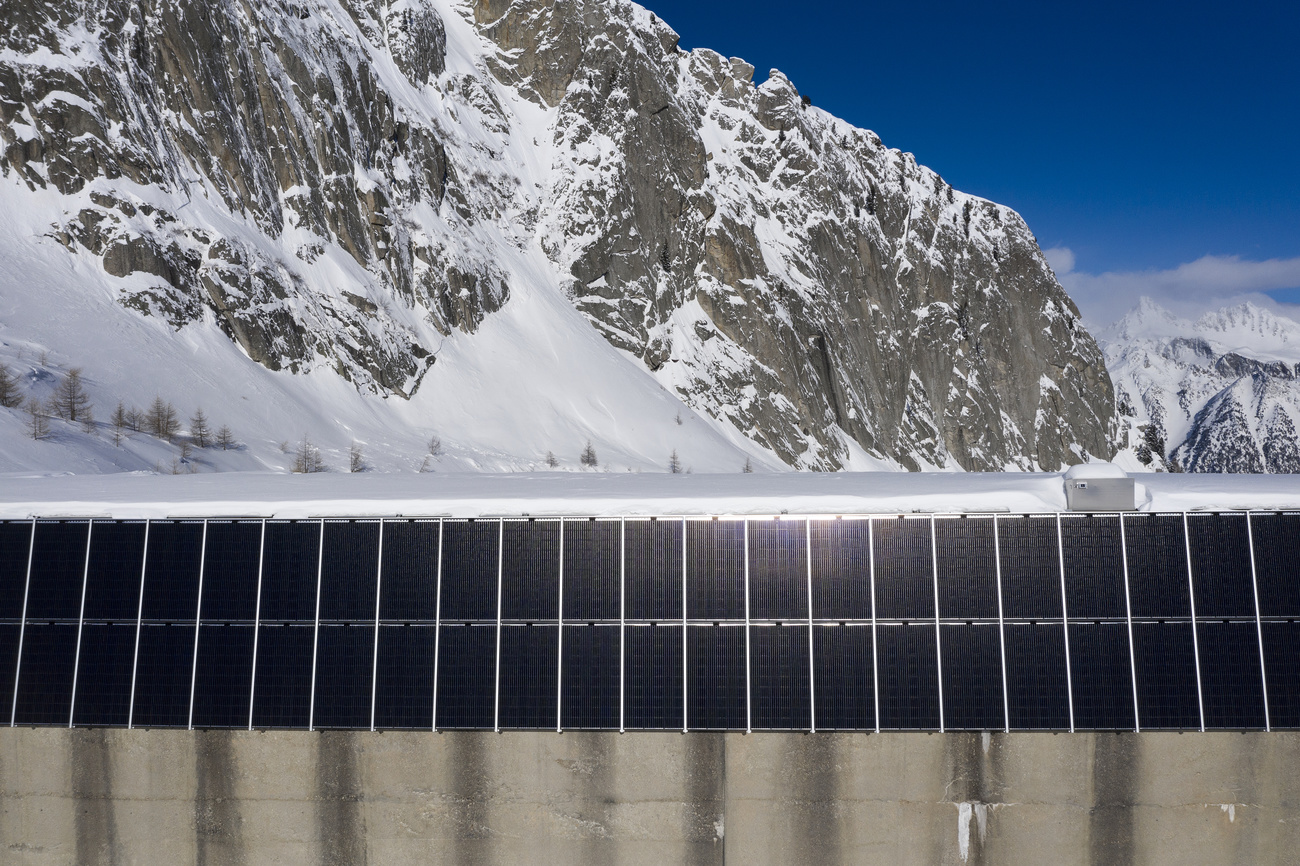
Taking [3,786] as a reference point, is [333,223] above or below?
above

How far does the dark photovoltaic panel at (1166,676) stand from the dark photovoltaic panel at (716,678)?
680 centimetres

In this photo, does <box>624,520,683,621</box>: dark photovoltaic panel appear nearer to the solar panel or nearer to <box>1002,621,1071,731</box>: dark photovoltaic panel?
the solar panel

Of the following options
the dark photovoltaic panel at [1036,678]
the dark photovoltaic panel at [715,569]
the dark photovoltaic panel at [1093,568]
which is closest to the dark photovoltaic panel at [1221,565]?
the dark photovoltaic panel at [1093,568]

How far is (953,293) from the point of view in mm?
193375

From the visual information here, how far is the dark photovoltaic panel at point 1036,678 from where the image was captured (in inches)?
689

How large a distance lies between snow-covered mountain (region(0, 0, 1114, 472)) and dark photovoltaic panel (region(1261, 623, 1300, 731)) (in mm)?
56224

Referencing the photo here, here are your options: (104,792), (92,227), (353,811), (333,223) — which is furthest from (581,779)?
(333,223)

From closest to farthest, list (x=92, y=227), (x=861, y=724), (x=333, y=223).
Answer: (x=861, y=724)
(x=92, y=227)
(x=333, y=223)

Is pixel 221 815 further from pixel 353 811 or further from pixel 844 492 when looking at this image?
pixel 844 492

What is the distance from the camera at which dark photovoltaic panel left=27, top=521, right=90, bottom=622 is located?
18750 mm

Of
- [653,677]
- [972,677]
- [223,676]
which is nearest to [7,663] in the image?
[223,676]

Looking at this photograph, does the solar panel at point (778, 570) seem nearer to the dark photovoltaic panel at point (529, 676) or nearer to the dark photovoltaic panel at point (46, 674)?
the dark photovoltaic panel at point (529, 676)

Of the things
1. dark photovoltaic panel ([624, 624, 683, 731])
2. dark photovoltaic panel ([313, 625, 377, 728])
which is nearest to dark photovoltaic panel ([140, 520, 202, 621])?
dark photovoltaic panel ([313, 625, 377, 728])

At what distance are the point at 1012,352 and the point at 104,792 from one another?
200 metres
